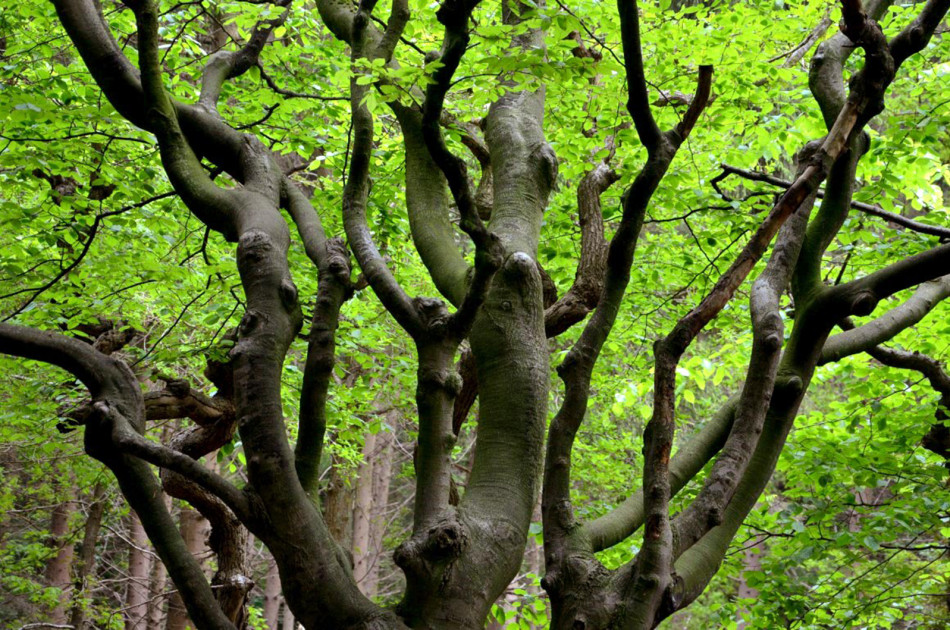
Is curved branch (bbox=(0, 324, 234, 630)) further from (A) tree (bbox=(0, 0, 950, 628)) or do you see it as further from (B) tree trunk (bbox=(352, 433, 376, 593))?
(B) tree trunk (bbox=(352, 433, 376, 593))

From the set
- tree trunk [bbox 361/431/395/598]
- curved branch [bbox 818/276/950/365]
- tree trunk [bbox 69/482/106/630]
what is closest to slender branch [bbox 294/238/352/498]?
curved branch [bbox 818/276/950/365]

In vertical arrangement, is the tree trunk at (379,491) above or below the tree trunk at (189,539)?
above

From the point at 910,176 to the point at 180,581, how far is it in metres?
5.88

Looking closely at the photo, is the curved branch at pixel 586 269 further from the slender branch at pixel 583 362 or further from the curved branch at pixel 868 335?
the slender branch at pixel 583 362

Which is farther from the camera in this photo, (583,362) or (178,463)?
(583,362)

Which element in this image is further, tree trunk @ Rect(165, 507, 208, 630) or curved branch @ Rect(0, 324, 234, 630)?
tree trunk @ Rect(165, 507, 208, 630)

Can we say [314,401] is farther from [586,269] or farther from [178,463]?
[586,269]

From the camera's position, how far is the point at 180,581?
2.73m

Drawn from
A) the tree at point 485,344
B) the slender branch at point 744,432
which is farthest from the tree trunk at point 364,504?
the slender branch at point 744,432

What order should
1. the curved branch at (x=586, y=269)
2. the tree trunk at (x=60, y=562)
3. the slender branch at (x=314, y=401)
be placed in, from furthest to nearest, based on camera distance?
the tree trunk at (x=60, y=562) < the curved branch at (x=586, y=269) < the slender branch at (x=314, y=401)

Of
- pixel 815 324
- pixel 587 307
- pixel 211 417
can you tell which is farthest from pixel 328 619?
pixel 211 417

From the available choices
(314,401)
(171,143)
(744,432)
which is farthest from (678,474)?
(171,143)

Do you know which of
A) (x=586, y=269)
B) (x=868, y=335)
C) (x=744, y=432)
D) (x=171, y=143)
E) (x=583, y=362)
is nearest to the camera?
(x=744, y=432)

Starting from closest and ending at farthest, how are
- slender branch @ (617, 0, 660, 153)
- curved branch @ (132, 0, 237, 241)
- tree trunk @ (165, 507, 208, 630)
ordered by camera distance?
slender branch @ (617, 0, 660, 153), curved branch @ (132, 0, 237, 241), tree trunk @ (165, 507, 208, 630)
